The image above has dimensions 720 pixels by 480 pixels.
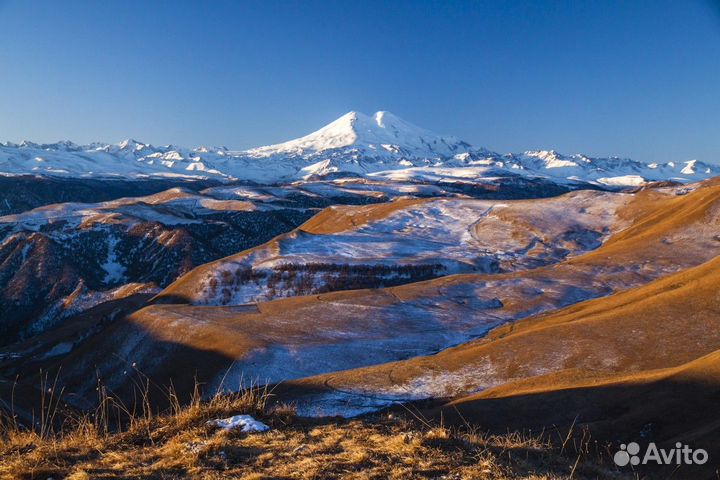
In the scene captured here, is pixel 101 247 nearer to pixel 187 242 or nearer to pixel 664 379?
pixel 187 242

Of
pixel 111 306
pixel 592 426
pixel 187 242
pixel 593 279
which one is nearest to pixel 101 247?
pixel 187 242

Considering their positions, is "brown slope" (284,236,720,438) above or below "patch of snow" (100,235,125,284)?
above

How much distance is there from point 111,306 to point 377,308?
66.7m

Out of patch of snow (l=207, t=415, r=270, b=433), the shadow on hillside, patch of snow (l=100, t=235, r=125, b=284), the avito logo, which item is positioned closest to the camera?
patch of snow (l=207, t=415, r=270, b=433)

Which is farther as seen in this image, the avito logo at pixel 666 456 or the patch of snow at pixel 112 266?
the patch of snow at pixel 112 266

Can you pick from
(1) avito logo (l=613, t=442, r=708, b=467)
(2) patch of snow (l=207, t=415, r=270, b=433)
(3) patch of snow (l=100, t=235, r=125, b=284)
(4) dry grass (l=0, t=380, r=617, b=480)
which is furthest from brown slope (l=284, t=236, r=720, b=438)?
(3) patch of snow (l=100, t=235, r=125, b=284)

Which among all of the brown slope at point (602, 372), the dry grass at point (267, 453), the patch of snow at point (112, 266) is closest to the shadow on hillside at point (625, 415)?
the brown slope at point (602, 372)

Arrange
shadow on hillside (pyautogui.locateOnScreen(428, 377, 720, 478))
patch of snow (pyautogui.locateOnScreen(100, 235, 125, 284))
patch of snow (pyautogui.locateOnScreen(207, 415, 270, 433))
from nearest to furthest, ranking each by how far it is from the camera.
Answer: patch of snow (pyautogui.locateOnScreen(207, 415, 270, 433)) → shadow on hillside (pyautogui.locateOnScreen(428, 377, 720, 478)) → patch of snow (pyautogui.locateOnScreen(100, 235, 125, 284))

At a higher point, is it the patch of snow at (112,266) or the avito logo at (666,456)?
the avito logo at (666,456)

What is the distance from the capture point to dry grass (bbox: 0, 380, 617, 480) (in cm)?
812

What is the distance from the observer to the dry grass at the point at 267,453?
8125 mm

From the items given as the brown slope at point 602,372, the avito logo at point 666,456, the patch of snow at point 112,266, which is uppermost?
the avito logo at point 666,456

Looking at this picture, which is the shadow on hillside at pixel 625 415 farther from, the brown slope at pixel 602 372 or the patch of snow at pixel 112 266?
the patch of snow at pixel 112 266

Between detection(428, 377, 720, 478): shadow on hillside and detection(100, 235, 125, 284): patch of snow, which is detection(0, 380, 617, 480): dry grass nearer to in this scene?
detection(428, 377, 720, 478): shadow on hillside
